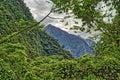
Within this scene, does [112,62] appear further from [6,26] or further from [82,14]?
[6,26]

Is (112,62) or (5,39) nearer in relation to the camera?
(5,39)

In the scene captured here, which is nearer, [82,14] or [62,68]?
[82,14]

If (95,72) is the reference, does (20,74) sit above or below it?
below

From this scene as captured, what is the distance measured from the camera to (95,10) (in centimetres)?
1334

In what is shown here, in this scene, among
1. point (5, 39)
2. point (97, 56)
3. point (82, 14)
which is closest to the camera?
point (5, 39)

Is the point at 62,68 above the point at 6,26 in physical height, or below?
above

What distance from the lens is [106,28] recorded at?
15.1 m

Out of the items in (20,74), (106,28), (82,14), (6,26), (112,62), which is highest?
(82,14)

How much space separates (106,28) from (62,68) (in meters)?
8.88

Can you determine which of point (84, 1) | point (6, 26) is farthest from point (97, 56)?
point (6, 26)

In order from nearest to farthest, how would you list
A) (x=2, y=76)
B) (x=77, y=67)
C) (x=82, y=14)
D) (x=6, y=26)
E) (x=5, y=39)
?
(x=5, y=39)
(x=82, y=14)
(x=2, y=76)
(x=77, y=67)
(x=6, y=26)

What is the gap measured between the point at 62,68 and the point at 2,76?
8069 mm

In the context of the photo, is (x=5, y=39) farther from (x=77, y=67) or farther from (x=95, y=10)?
(x=77, y=67)

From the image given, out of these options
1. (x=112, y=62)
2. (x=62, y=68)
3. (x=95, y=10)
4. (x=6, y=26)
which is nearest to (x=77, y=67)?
(x=62, y=68)
